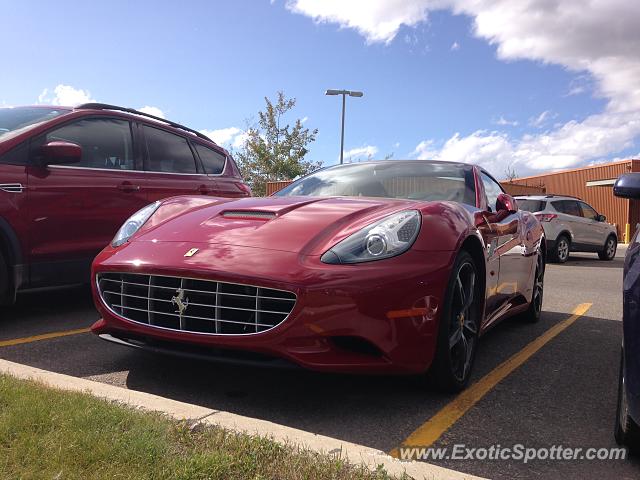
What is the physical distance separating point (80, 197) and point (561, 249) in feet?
37.0

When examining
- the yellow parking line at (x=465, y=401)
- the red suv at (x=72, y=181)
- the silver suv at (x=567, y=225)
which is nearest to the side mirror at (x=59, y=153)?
the red suv at (x=72, y=181)

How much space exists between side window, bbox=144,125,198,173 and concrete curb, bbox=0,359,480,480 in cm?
284

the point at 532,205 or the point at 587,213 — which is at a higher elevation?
the point at 532,205

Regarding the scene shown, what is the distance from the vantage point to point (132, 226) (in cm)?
363

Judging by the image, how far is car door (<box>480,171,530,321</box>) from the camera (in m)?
4.02

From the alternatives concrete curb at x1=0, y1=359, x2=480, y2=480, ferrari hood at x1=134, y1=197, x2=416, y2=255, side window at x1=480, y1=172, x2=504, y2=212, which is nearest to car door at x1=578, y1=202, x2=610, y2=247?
side window at x1=480, y1=172, x2=504, y2=212

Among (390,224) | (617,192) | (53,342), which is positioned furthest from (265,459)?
(53,342)

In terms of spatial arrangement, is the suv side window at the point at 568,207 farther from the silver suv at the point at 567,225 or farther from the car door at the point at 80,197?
the car door at the point at 80,197

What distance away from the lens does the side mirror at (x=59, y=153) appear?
4336 millimetres

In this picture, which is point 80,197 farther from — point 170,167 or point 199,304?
point 199,304

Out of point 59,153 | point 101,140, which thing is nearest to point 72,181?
point 59,153

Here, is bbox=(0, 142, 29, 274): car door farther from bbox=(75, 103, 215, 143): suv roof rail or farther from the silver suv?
the silver suv

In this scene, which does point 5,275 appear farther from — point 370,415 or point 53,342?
point 370,415

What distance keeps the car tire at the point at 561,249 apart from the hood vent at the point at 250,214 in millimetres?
11142
